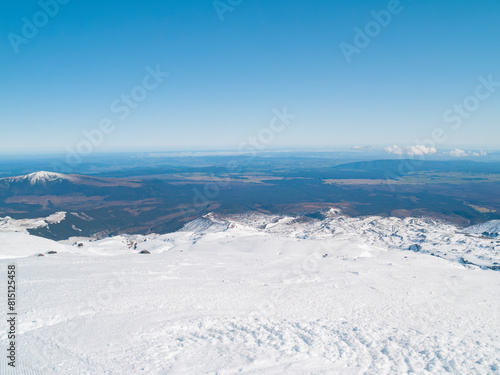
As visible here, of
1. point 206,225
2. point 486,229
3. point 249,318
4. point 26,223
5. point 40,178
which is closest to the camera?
point 249,318

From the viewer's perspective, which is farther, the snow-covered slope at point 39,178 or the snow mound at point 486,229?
the snow-covered slope at point 39,178

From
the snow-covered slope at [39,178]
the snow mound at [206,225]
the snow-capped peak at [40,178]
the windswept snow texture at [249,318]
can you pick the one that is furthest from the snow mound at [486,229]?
the snow-capped peak at [40,178]

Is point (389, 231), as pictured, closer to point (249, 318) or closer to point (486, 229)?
point (486, 229)

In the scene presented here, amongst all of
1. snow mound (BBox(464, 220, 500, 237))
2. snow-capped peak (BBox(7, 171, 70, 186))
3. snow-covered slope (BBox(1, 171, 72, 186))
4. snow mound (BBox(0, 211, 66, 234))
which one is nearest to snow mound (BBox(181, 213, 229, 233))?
snow mound (BBox(0, 211, 66, 234))

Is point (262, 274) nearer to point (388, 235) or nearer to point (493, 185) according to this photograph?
point (388, 235)

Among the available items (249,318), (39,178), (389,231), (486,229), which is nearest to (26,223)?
(249,318)

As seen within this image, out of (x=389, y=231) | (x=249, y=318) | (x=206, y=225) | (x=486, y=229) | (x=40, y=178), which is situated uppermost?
(x=249, y=318)

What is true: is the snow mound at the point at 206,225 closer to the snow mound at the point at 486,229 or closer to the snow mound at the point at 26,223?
the snow mound at the point at 26,223

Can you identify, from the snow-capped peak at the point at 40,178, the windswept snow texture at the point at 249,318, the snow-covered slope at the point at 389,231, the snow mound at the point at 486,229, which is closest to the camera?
the windswept snow texture at the point at 249,318
